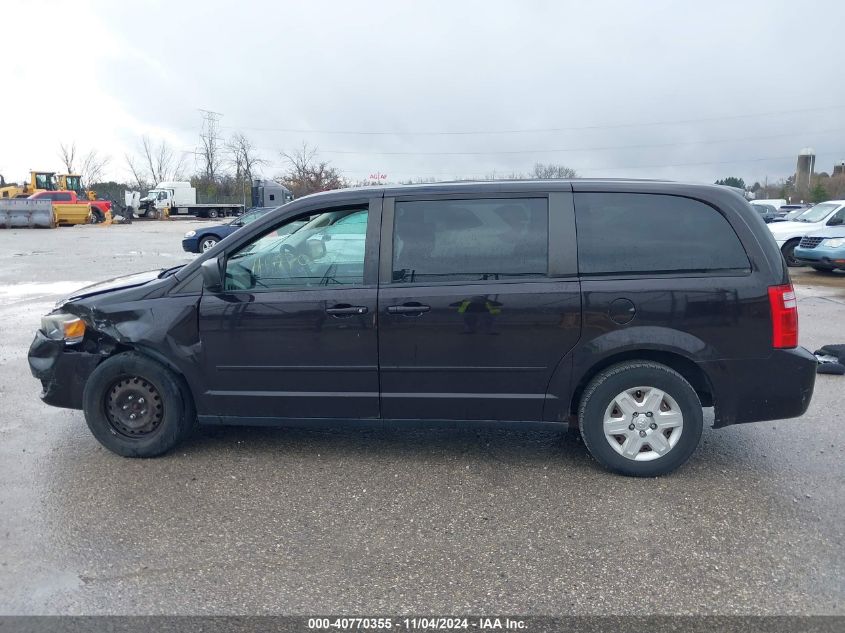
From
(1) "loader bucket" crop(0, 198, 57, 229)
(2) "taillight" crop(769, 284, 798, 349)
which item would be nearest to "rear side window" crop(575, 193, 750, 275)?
(2) "taillight" crop(769, 284, 798, 349)

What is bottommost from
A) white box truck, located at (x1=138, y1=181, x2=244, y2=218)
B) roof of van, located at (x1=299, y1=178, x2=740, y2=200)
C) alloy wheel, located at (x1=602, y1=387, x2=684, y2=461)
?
alloy wheel, located at (x1=602, y1=387, x2=684, y2=461)

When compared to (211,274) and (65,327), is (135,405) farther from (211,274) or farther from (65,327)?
(211,274)

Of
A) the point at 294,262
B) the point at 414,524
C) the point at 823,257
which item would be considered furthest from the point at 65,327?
the point at 823,257

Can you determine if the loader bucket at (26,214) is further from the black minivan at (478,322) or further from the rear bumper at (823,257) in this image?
the black minivan at (478,322)

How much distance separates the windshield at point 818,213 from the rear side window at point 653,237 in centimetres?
1474

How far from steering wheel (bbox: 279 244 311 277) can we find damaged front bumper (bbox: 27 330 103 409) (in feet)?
4.63

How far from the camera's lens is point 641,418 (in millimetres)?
4281

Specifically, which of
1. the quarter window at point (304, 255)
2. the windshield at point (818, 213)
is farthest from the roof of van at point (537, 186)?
the windshield at point (818, 213)

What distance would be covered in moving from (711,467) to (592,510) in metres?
1.11

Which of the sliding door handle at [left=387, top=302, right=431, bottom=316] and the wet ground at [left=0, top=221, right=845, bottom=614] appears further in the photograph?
the sliding door handle at [left=387, top=302, right=431, bottom=316]

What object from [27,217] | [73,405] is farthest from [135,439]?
[27,217]

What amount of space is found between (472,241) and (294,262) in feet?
3.81

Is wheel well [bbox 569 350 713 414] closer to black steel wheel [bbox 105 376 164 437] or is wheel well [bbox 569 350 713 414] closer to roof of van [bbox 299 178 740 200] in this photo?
roof of van [bbox 299 178 740 200]

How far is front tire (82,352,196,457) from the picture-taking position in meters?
4.57
